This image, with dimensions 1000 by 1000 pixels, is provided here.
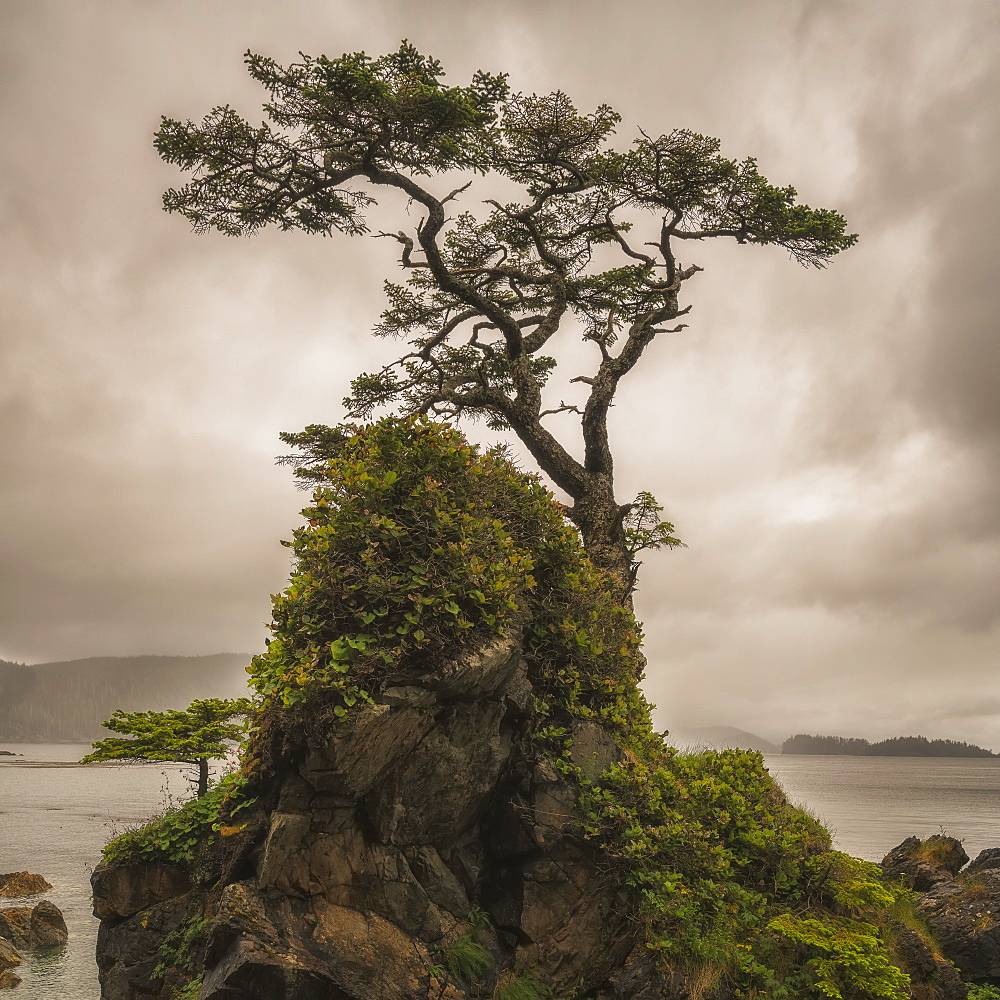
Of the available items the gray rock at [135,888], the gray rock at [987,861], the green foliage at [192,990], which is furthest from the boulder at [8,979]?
the gray rock at [987,861]

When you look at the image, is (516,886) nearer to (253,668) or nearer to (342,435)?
(253,668)

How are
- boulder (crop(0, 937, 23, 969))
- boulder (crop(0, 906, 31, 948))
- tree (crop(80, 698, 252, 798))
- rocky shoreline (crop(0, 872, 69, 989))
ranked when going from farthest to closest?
boulder (crop(0, 906, 31, 948)), rocky shoreline (crop(0, 872, 69, 989)), boulder (crop(0, 937, 23, 969)), tree (crop(80, 698, 252, 798))

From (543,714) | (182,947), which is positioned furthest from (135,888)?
(543,714)

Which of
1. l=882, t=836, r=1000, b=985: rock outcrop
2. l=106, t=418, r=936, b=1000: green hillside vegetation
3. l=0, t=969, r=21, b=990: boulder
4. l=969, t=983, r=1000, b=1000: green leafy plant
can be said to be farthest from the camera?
l=0, t=969, r=21, b=990: boulder

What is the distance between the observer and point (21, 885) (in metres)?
20.4

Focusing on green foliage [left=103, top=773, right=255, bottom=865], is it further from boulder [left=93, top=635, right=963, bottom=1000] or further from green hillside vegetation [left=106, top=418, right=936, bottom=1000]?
boulder [left=93, top=635, right=963, bottom=1000]

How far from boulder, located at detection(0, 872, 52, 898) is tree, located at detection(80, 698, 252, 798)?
47.0 ft

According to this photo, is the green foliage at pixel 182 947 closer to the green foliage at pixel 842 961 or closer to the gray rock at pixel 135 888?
the gray rock at pixel 135 888

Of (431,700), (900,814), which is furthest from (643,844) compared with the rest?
(900,814)

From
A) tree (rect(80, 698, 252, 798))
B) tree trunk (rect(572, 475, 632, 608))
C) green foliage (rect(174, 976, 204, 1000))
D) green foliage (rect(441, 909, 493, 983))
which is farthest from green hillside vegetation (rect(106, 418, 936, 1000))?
tree trunk (rect(572, 475, 632, 608))

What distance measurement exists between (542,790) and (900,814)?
176ft

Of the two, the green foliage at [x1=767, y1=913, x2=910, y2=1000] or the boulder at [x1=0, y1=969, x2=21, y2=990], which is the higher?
the green foliage at [x1=767, y1=913, x2=910, y2=1000]

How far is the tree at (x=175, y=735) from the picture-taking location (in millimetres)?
10109

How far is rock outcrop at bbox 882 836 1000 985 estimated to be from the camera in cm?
930
